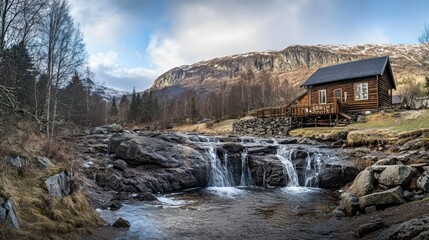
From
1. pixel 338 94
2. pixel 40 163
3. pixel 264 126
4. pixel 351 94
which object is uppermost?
pixel 338 94

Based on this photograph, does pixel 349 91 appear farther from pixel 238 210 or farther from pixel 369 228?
pixel 369 228

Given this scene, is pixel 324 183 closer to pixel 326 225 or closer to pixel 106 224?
pixel 326 225

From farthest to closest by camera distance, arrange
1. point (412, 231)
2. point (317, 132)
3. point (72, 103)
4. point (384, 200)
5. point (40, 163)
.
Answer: point (72, 103) < point (317, 132) < point (40, 163) < point (384, 200) < point (412, 231)

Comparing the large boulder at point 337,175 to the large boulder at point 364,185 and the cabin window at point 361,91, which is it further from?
the cabin window at point 361,91


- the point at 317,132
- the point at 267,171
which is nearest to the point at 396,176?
the point at 267,171

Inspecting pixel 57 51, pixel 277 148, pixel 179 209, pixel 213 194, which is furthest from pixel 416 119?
pixel 57 51

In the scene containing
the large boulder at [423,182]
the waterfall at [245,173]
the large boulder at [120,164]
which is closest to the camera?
the large boulder at [423,182]

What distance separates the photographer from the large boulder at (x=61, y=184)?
9781mm

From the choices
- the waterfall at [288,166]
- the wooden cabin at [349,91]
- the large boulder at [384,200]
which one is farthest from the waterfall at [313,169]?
the wooden cabin at [349,91]

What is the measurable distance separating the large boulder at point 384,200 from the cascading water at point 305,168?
330 inches

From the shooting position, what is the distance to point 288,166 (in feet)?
67.6

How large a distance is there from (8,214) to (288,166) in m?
16.5

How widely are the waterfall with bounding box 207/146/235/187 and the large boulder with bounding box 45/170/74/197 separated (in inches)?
381

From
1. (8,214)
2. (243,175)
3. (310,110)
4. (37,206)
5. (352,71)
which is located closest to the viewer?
(8,214)
